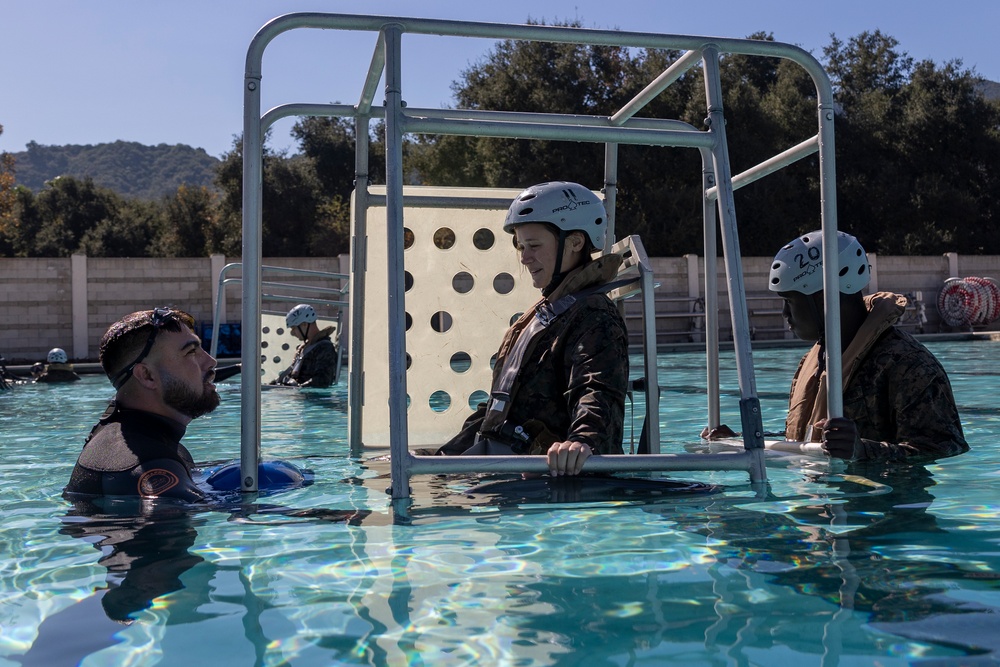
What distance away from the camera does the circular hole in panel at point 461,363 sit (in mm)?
6197

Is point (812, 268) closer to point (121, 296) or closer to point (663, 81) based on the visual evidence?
point (663, 81)

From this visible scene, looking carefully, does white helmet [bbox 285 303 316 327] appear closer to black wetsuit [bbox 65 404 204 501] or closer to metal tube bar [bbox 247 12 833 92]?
black wetsuit [bbox 65 404 204 501]

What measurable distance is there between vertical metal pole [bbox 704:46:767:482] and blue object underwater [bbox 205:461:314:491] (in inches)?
79.9

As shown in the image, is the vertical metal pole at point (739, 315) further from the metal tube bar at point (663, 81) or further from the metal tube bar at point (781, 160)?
the metal tube bar at point (663, 81)

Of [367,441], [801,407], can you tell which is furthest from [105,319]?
[801,407]

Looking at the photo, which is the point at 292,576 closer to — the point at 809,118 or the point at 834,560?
the point at 834,560

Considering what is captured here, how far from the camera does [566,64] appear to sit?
35.2 meters

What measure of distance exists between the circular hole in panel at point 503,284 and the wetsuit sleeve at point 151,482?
2.77m

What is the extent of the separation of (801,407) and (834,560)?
79.6 inches

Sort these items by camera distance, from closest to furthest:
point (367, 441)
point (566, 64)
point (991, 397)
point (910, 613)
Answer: point (910, 613) → point (367, 441) → point (991, 397) → point (566, 64)

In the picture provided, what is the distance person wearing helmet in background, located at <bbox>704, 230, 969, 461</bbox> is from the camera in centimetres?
447

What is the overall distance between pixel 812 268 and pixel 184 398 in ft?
9.33

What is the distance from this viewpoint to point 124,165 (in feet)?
494

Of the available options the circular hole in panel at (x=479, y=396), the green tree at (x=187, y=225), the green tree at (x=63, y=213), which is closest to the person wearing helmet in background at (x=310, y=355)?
the circular hole in panel at (x=479, y=396)
